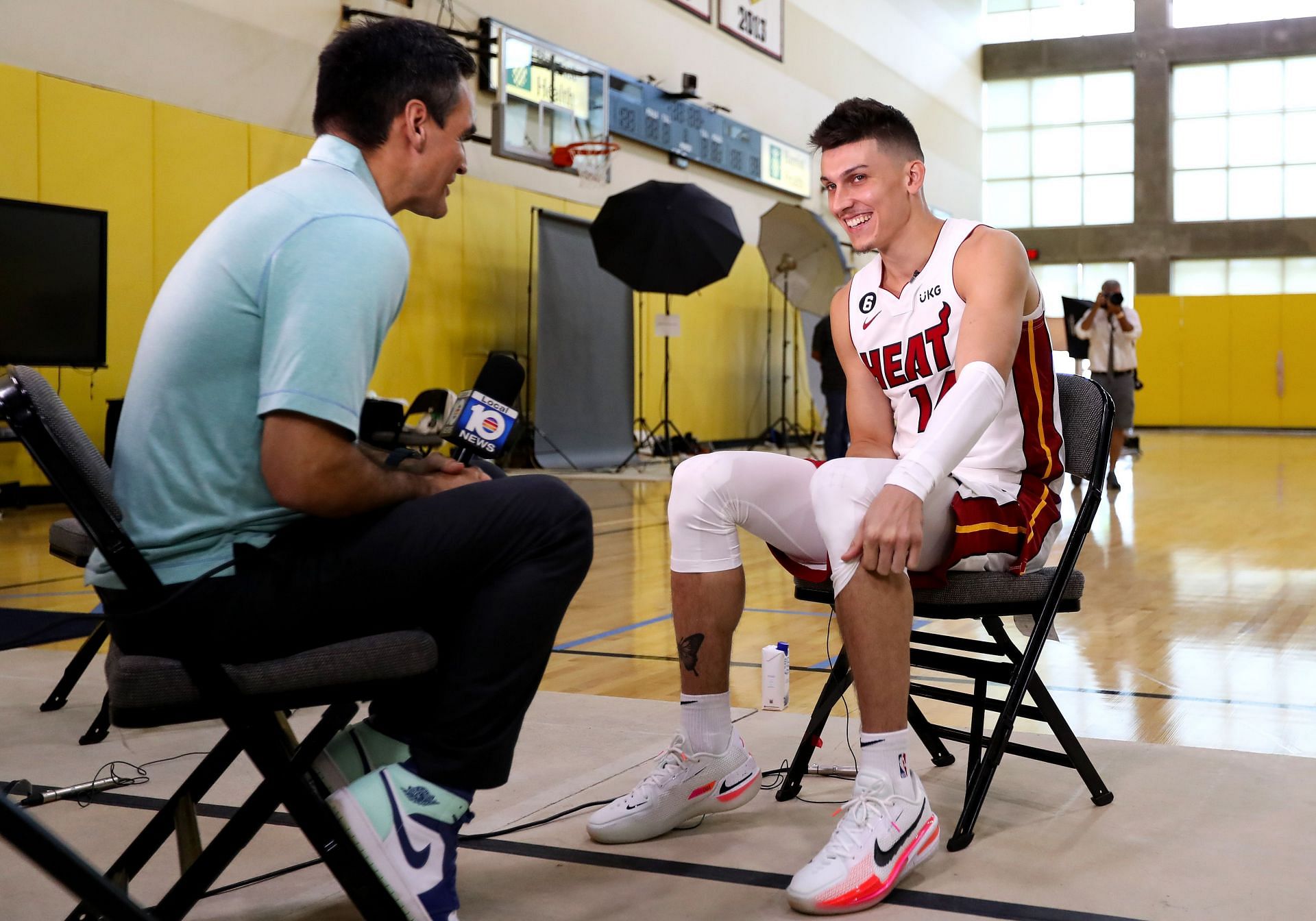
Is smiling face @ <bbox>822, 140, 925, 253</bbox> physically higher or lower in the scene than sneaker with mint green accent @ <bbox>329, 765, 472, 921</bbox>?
higher

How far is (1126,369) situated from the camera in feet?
32.1

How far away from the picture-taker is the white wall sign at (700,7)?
12.8m

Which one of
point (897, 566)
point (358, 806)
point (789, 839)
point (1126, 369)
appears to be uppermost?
point (1126, 369)

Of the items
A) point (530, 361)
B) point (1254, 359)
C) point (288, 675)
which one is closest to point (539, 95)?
point (530, 361)

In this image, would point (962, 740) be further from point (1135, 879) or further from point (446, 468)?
point (446, 468)

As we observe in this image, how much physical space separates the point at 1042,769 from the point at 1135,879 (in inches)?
23.1

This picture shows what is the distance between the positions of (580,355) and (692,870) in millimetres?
9443

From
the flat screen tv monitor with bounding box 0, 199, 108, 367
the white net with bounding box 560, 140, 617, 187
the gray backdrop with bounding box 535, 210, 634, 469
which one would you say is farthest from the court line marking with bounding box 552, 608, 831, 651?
the white net with bounding box 560, 140, 617, 187

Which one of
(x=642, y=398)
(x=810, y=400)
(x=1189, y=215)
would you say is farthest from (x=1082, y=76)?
(x=642, y=398)

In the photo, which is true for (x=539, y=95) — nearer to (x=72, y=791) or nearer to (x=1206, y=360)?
(x=72, y=791)

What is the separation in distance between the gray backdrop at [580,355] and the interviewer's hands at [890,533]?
28.9ft

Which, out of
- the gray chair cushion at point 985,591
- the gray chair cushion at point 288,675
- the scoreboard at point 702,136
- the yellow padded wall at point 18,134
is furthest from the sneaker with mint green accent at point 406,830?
the scoreboard at point 702,136

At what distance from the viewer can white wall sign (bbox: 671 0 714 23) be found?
1280 cm

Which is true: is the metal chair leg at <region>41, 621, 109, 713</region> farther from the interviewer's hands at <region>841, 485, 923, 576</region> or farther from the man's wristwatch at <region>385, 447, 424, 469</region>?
the interviewer's hands at <region>841, 485, 923, 576</region>
